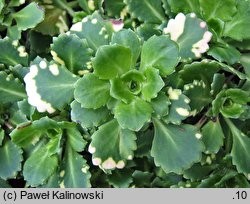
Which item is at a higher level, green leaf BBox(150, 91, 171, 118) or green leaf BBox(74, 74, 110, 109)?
green leaf BBox(74, 74, 110, 109)

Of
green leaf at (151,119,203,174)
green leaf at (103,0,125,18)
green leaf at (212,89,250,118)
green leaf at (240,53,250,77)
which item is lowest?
green leaf at (151,119,203,174)

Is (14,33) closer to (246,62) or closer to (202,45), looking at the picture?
(202,45)

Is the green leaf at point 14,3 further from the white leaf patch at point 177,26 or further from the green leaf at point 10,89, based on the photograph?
the white leaf patch at point 177,26

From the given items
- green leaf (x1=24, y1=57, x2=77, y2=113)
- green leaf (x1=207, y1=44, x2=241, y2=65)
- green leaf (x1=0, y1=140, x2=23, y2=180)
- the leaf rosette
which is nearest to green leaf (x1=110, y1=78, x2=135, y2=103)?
the leaf rosette

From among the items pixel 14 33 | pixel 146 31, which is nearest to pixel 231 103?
pixel 146 31

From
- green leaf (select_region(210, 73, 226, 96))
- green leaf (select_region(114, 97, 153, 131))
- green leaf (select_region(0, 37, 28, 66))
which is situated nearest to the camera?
green leaf (select_region(114, 97, 153, 131))

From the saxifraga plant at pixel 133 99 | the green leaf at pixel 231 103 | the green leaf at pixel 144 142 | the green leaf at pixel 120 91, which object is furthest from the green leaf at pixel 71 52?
the green leaf at pixel 231 103

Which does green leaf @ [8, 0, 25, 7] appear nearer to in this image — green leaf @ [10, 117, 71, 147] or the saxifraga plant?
the saxifraga plant
